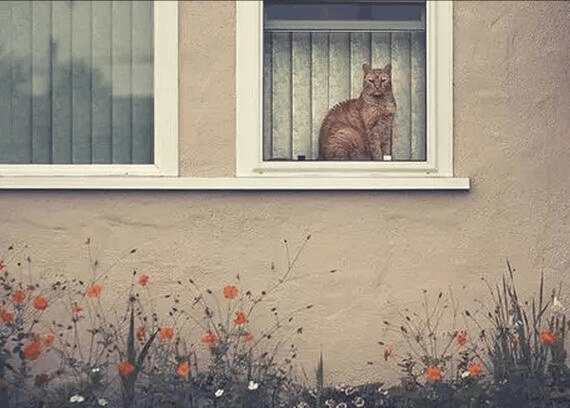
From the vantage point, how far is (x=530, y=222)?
23.8 feet

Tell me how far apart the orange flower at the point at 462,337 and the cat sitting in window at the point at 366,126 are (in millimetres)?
1064

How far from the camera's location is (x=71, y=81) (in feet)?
24.4

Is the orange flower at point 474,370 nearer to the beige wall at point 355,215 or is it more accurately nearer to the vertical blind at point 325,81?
the beige wall at point 355,215

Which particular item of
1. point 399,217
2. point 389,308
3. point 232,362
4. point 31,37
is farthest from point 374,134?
point 31,37

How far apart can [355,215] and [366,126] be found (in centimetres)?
53

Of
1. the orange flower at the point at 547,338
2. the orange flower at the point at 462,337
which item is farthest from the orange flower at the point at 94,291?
the orange flower at the point at 547,338

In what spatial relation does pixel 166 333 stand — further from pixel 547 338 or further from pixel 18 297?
pixel 547 338

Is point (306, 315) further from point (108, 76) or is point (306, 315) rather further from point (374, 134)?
point (108, 76)

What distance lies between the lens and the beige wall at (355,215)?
724 centimetres

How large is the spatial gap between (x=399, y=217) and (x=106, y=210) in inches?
63.2

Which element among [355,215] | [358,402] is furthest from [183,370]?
[355,215]

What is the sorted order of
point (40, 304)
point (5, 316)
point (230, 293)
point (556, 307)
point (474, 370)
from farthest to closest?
point (556, 307) < point (230, 293) < point (5, 316) < point (40, 304) < point (474, 370)

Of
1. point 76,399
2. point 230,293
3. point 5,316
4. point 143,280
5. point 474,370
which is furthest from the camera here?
point 143,280

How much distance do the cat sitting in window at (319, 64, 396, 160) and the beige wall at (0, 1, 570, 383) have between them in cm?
29
